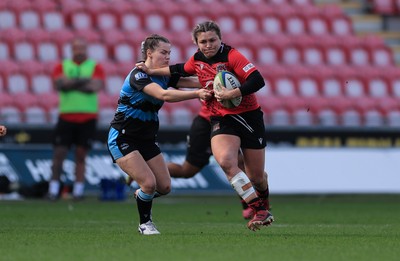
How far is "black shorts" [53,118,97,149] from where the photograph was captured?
16297 mm

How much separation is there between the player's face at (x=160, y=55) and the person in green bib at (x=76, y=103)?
6205 mm

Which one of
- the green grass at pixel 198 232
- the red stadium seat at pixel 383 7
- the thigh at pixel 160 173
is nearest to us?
the green grass at pixel 198 232

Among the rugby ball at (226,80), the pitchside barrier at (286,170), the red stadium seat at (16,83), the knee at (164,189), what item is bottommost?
the pitchside barrier at (286,170)

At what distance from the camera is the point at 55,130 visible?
16531 millimetres

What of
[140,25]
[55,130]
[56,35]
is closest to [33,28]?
[56,35]

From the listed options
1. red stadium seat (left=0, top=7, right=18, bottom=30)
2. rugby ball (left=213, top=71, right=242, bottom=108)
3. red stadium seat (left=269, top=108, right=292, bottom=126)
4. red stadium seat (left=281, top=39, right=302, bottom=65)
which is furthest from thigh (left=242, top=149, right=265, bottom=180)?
red stadium seat (left=281, top=39, right=302, bottom=65)

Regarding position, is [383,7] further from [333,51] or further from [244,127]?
[244,127]

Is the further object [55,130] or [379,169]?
[379,169]

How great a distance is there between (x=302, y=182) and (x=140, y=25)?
5705 mm

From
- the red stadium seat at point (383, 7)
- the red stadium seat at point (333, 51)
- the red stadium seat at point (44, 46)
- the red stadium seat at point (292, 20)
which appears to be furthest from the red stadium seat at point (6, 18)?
the red stadium seat at point (383, 7)

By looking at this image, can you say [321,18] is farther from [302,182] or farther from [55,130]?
[55,130]

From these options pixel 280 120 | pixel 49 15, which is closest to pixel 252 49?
pixel 280 120

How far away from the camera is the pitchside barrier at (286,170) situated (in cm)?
1702

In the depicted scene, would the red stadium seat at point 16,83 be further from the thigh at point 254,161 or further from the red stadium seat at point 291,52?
the thigh at point 254,161
